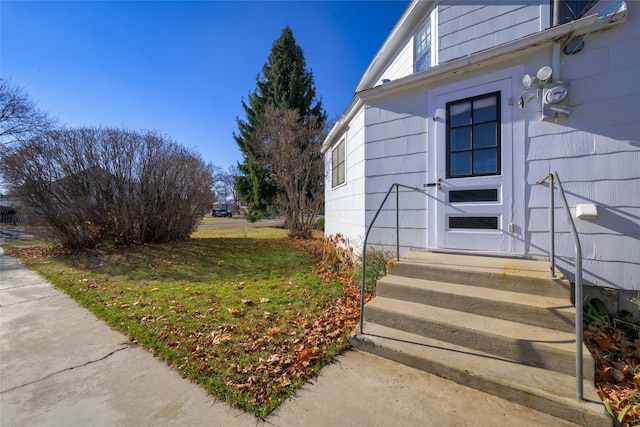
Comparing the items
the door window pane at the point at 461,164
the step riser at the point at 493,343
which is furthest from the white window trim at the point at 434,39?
the step riser at the point at 493,343

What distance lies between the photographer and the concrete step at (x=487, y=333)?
6.87ft

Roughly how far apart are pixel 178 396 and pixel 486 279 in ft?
10.5

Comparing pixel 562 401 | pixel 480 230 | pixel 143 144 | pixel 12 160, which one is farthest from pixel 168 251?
pixel 562 401

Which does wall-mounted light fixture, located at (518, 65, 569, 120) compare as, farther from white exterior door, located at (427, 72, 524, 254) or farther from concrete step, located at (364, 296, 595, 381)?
concrete step, located at (364, 296, 595, 381)

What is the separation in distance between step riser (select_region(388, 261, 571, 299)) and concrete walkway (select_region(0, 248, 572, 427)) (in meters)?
1.23

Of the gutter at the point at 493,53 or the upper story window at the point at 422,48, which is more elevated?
the upper story window at the point at 422,48

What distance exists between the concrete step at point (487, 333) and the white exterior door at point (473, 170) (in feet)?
4.67

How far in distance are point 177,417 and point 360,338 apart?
1.66m

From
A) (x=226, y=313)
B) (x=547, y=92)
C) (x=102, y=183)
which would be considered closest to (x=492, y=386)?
(x=226, y=313)

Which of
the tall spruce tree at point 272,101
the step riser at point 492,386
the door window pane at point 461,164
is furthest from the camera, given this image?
the tall spruce tree at point 272,101

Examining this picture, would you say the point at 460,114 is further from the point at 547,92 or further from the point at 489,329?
the point at 489,329

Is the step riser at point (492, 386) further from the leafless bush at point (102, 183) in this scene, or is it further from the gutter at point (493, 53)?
the leafless bush at point (102, 183)

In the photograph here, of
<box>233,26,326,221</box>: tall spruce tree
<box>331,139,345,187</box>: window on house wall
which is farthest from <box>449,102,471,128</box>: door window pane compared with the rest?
<box>233,26,326,221</box>: tall spruce tree

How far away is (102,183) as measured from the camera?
7840 millimetres
